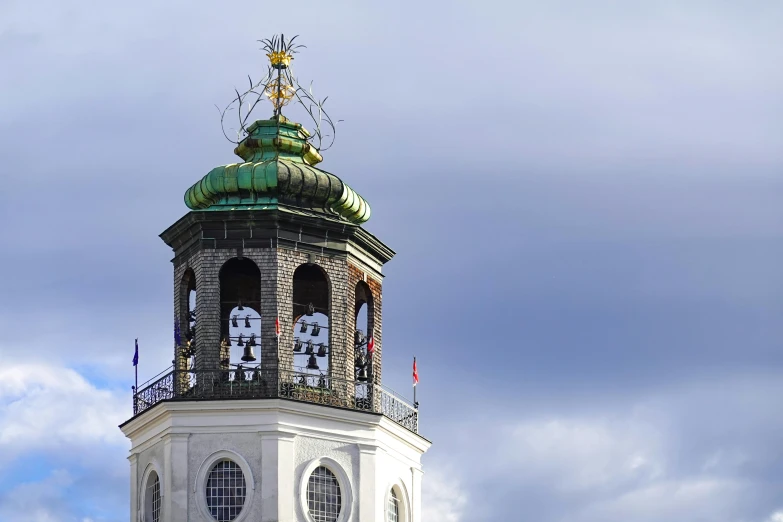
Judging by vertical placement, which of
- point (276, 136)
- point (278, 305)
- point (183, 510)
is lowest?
point (183, 510)

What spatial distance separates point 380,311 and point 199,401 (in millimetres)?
8282

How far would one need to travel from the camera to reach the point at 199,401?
97438 millimetres

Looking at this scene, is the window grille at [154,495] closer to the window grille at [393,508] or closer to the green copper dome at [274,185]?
the window grille at [393,508]

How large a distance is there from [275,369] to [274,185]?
6270mm

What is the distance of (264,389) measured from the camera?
97.9 m

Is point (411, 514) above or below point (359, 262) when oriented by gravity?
below

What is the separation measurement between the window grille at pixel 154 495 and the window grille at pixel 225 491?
213 centimetres

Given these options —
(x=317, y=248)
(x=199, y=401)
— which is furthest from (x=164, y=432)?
(x=317, y=248)

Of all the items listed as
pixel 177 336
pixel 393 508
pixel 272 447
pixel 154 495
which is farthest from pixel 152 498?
pixel 393 508

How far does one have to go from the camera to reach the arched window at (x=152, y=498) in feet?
324

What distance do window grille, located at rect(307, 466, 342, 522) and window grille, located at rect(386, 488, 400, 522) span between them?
95.1 inches

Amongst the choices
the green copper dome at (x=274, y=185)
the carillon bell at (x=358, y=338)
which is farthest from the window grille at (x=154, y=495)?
the green copper dome at (x=274, y=185)

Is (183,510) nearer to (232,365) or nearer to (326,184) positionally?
(232,365)

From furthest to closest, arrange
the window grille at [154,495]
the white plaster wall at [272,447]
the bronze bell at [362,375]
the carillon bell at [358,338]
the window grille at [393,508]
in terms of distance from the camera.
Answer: the carillon bell at [358,338] < the bronze bell at [362,375] < the window grille at [393,508] < the window grille at [154,495] < the white plaster wall at [272,447]
